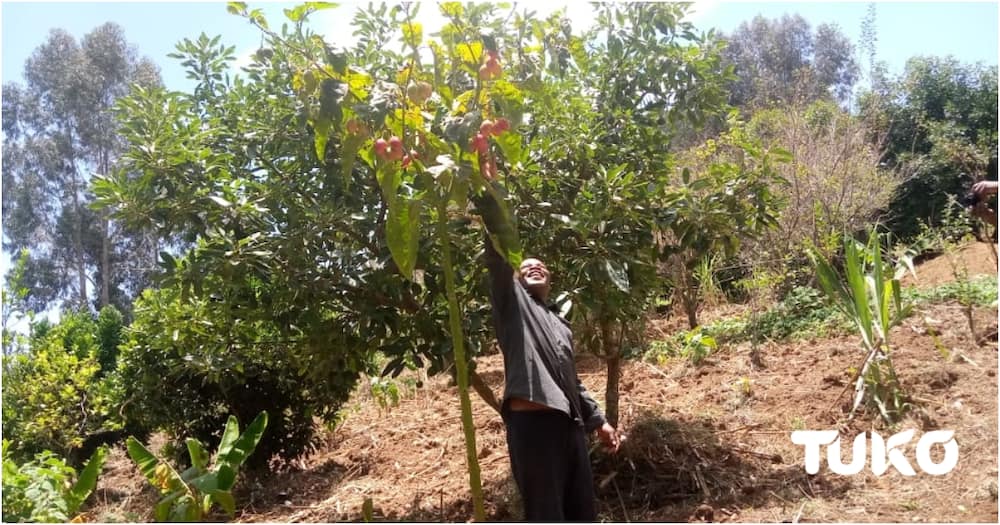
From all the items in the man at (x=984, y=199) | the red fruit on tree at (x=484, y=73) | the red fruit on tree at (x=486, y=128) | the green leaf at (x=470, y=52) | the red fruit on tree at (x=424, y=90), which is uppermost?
the green leaf at (x=470, y=52)

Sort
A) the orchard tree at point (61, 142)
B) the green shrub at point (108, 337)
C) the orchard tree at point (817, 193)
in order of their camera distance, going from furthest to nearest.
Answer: the orchard tree at point (61, 142) → the green shrub at point (108, 337) → the orchard tree at point (817, 193)

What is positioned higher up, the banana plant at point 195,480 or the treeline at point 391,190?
the treeline at point 391,190

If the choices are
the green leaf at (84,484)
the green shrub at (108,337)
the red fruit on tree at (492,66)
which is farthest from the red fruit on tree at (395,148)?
the green shrub at (108,337)

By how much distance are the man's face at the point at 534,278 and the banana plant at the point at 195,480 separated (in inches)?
67.4

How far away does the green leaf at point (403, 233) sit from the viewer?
2604 millimetres

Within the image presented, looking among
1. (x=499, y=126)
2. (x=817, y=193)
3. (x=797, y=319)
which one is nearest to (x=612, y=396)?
(x=499, y=126)

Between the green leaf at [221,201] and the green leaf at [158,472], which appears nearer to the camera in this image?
the green leaf at [221,201]

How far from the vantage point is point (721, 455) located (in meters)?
4.64

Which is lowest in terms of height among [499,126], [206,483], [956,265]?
[206,483]

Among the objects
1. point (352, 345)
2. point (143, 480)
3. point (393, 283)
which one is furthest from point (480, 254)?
point (143, 480)

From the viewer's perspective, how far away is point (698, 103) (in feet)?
13.9

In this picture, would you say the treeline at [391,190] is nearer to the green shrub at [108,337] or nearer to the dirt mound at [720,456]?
the dirt mound at [720,456]

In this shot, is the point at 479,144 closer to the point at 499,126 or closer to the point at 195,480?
the point at 499,126

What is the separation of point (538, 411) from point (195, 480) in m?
1.91
